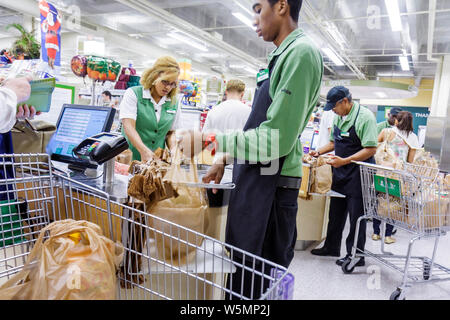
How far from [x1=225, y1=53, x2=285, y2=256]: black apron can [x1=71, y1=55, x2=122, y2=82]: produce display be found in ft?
6.11

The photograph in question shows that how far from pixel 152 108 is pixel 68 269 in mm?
1950

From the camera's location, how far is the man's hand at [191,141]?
129 cm

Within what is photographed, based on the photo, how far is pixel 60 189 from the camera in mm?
1342

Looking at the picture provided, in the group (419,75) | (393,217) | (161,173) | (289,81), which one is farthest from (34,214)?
(419,75)

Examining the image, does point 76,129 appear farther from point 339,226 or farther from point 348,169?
point 339,226

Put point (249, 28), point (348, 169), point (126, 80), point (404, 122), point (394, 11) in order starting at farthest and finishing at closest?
1. point (249, 28)
2. point (394, 11)
3. point (404, 122)
4. point (126, 80)
5. point (348, 169)

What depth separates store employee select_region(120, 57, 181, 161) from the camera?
2.54 m

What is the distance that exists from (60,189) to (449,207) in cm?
303

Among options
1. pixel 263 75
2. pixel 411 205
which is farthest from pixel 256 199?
pixel 411 205

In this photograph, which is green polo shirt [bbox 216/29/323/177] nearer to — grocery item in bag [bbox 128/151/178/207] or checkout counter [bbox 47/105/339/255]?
grocery item in bag [bbox 128/151/178/207]

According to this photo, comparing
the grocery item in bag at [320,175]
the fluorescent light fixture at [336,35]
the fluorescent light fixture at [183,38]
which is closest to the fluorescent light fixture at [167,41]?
the fluorescent light fixture at [183,38]

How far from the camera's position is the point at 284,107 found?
1231 mm
